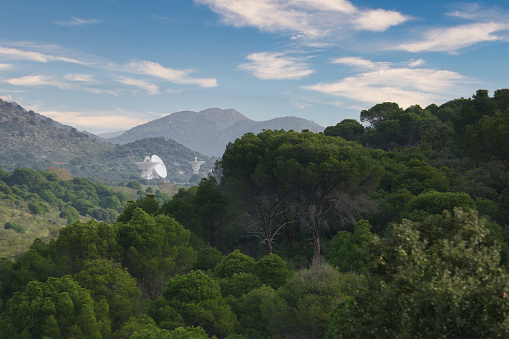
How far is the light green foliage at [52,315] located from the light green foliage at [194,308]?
128 inches

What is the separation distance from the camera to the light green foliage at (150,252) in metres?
27.5

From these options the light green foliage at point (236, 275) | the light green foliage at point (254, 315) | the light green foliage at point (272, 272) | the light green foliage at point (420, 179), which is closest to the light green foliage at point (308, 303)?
the light green foliage at point (254, 315)

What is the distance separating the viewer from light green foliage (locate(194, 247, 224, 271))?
105 ft

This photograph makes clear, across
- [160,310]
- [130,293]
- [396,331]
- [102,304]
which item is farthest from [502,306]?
[130,293]

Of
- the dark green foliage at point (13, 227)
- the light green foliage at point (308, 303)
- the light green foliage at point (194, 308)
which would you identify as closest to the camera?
the light green foliage at point (308, 303)

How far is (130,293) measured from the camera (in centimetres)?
2377

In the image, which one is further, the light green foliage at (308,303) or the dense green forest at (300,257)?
the light green foliage at (308,303)

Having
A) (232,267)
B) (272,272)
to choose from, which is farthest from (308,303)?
(232,267)

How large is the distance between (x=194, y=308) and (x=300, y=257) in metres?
15.4

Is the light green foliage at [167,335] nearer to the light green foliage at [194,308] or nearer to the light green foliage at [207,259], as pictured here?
the light green foliage at [194,308]

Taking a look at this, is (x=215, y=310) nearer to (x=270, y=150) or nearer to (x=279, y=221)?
(x=270, y=150)

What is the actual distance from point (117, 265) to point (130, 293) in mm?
2572

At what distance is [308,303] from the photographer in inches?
695

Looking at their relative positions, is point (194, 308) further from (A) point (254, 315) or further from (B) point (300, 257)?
(B) point (300, 257)
